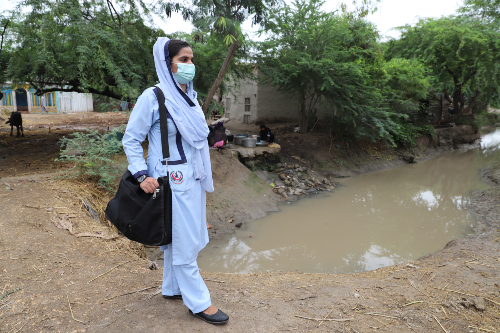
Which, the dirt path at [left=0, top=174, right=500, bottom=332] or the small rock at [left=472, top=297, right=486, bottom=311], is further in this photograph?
the small rock at [left=472, top=297, right=486, bottom=311]

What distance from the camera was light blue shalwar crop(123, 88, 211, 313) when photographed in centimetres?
203

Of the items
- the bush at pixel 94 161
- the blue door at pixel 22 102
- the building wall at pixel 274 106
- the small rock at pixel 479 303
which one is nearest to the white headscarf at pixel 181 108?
the small rock at pixel 479 303

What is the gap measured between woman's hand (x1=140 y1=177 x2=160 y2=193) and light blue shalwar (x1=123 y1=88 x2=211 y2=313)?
2.2 inches

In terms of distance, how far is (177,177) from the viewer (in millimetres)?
2062

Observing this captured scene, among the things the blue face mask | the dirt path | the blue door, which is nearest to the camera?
the blue face mask

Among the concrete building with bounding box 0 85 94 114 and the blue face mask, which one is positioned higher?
the concrete building with bounding box 0 85 94 114

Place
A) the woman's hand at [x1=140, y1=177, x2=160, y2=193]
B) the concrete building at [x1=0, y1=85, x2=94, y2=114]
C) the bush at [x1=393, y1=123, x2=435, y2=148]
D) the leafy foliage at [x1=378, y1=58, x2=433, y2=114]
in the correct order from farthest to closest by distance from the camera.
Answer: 1. the concrete building at [x1=0, y1=85, x2=94, y2=114]
2. the bush at [x1=393, y1=123, x2=435, y2=148]
3. the leafy foliage at [x1=378, y1=58, x2=433, y2=114]
4. the woman's hand at [x1=140, y1=177, x2=160, y2=193]

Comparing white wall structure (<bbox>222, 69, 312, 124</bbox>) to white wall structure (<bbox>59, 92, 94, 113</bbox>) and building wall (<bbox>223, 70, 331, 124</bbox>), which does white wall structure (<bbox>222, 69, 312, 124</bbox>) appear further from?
white wall structure (<bbox>59, 92, 94, 113</bbox>)

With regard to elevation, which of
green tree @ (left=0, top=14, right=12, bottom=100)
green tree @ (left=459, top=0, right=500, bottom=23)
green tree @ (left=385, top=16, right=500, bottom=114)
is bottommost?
green tree @ (left=0, top=14, right=12, bottom=100)

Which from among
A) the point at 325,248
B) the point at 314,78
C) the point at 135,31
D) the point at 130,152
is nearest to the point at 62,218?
the point at 130,152

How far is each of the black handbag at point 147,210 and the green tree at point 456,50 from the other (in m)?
14.3

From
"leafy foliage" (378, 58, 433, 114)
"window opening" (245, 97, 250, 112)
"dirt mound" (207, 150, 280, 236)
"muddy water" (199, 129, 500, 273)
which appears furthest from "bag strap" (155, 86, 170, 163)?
"window opening" (245, 97, 250, 112)

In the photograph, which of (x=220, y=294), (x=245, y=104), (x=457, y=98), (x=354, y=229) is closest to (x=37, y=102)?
(x=245, y=104)

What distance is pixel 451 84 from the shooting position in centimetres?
1584
